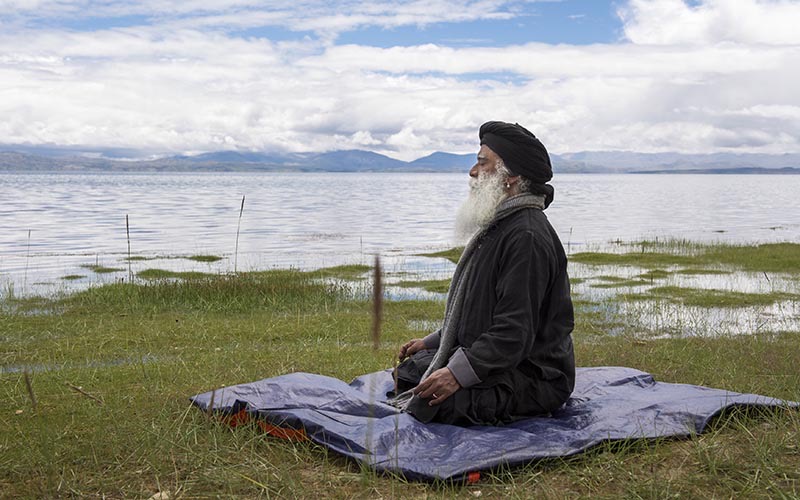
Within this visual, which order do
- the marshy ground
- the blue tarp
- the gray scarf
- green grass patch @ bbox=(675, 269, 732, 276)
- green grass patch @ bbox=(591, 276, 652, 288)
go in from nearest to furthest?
the marshy ground → the blue tarp → the gray scarf → green grass patch @ bbox=(591, 276, 652, 288) → green grass patch @ bbox=(675, 269, 732, 276)

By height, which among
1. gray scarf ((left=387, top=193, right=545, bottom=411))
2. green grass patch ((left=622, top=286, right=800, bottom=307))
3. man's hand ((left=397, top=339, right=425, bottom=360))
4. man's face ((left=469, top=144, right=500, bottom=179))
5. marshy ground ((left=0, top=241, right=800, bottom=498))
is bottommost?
green grass patch ((left=622, top=286, right=800, bottom=307))

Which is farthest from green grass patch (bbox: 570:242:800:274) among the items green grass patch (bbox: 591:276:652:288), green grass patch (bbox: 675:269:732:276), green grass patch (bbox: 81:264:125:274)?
green grass patch (bbox: 81:264:125:274)

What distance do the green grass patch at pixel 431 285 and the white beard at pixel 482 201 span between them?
9.32 meters

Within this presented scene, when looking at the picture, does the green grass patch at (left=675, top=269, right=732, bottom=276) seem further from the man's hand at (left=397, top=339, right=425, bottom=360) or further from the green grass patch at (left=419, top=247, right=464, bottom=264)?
the man's hand at (left=397, top=339, right=425, bottom=360)

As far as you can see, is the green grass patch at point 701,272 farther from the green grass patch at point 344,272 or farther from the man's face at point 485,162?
the man's face at point 485,162

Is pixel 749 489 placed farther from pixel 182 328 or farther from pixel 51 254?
pixel 51 254

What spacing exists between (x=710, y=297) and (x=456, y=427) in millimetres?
9922

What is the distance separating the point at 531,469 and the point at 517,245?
1.28 meters

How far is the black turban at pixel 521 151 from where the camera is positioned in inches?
188

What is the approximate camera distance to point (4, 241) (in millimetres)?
25719

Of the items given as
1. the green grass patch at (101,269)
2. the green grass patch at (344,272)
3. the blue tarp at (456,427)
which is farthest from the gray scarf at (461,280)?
the green grass patch at (101,269)

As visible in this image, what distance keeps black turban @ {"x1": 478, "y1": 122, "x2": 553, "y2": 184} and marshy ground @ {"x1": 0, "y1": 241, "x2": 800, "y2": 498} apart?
159 cm

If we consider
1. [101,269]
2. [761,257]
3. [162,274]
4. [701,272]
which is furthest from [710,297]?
[101,269]

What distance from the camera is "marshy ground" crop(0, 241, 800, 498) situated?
3.88m
